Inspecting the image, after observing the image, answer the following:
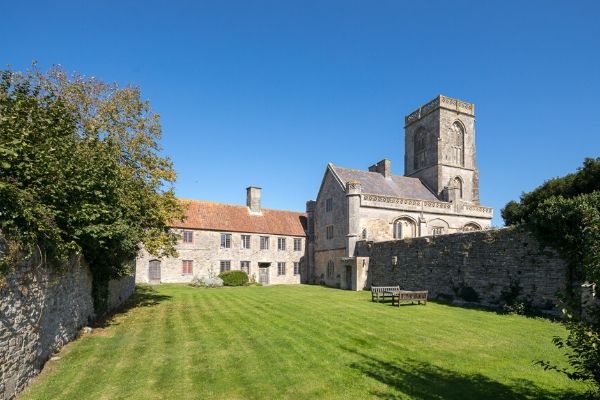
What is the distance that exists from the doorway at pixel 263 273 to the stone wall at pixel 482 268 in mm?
15310

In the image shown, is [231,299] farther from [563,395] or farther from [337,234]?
[563,395]

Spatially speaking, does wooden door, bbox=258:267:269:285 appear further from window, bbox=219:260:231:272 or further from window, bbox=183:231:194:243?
window, bbox=183:231:194:243

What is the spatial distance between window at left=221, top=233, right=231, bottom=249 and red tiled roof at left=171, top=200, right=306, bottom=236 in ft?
1.66

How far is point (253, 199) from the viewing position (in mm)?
40031

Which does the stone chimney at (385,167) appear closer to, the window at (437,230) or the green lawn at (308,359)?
the window at (437,230)

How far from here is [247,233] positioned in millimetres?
37188

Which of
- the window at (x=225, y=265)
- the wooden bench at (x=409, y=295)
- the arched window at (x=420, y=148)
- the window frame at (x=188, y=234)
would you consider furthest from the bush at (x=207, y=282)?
the arched window at (x=420, y=148)

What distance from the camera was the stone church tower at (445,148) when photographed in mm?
40625

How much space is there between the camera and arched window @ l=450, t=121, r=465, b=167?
138 feet

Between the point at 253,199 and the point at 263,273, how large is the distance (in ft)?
26.2

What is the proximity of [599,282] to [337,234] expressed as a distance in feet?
94.5

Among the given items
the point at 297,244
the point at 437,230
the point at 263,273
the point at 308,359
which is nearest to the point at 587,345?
the point at 308,359

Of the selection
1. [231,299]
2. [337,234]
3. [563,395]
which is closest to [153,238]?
Answer: [231,299]

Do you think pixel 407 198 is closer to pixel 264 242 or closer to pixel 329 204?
pixel 329 204
